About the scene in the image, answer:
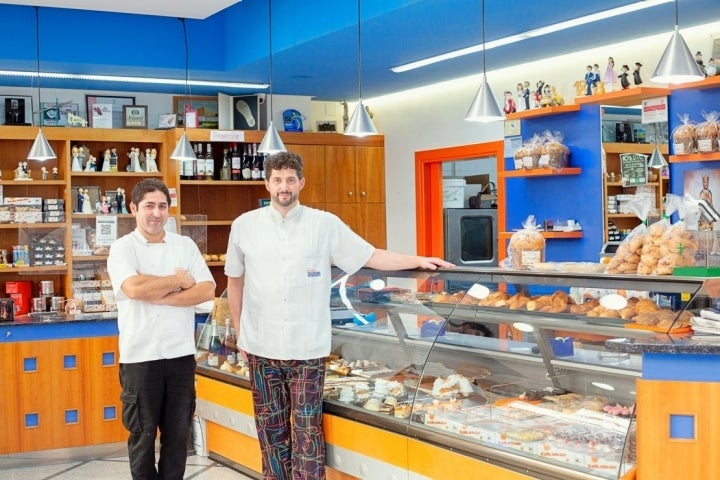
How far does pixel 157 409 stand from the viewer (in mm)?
4645

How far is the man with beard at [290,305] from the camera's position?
14.4 ft

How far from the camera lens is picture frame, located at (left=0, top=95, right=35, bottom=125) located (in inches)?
354

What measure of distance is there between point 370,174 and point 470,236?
139 centimetres

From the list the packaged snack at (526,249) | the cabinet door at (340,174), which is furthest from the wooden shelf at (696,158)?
the cabinet door at (340,174)

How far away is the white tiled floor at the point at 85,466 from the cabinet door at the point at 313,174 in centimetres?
410

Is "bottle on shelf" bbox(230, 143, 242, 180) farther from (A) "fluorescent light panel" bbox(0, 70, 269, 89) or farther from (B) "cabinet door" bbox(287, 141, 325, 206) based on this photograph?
(A) "fluorescent light panel" bbox(0, 70, 269, 89)

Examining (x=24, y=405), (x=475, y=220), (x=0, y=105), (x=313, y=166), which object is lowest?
(x=24, y=405)

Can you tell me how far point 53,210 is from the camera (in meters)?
8.87

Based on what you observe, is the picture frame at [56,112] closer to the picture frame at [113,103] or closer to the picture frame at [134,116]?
the picture frame at [113,103]

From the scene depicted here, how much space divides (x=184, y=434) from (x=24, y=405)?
7.65 feet

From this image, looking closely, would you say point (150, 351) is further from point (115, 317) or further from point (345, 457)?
point (115, 317)

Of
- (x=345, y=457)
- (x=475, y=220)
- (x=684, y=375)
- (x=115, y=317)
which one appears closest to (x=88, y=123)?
(x=115, y=317)

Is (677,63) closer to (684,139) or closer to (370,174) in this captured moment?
(684,139)

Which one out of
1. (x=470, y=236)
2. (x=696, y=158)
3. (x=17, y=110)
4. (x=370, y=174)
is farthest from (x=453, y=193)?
(x=17, y=110)
